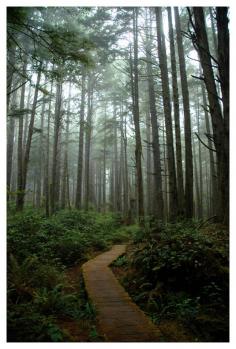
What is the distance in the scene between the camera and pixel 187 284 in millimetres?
5332

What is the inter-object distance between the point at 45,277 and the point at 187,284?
294cm

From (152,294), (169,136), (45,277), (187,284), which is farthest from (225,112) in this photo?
(169,136)

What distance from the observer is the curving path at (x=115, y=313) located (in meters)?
3.68

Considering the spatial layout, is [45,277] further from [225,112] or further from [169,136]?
[169,136]

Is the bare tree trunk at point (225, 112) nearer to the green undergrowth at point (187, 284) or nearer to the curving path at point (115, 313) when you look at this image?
the green undergrowth at point (187, 284)

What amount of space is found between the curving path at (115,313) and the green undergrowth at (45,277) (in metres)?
0.19

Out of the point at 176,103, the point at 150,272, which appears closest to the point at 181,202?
the point at 176,103

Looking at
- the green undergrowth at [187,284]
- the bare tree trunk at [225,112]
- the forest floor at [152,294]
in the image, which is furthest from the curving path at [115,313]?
the bare tree trunk at [225,112]

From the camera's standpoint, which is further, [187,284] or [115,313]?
[187,284]

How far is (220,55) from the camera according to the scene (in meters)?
4.23

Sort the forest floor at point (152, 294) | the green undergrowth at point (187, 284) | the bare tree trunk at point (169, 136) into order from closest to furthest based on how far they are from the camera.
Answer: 1. the forest floor at point (152, 294)
2. the green undergrowth at point (187, 284)
3. the bare tree trunk at point (169, 136)

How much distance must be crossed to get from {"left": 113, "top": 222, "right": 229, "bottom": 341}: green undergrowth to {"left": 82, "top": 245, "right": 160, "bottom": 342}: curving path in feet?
1.23

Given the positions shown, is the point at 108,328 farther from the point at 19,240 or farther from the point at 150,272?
the point at 19,240
